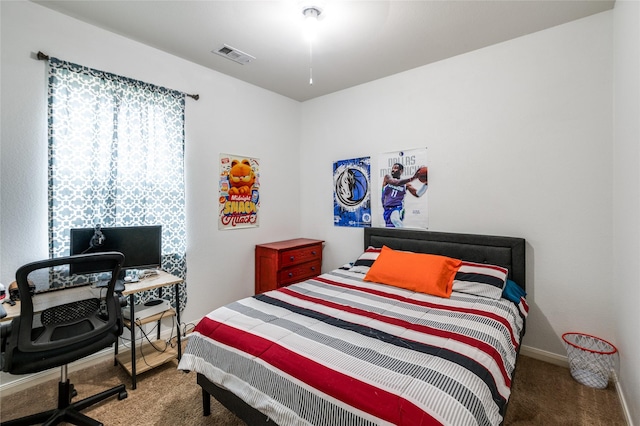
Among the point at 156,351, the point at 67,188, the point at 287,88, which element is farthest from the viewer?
the point at 287,88

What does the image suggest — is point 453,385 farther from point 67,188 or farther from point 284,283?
point 67,188

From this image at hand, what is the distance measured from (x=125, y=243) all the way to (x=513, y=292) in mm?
3077

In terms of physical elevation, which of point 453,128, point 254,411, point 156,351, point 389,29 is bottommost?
point 156,351

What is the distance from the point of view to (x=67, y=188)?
87.0 inches

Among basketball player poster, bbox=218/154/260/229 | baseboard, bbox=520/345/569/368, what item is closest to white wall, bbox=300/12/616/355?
baseboard, bbox=520/345/569/368

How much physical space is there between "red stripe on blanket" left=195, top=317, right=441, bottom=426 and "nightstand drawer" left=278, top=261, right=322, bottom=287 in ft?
5.61

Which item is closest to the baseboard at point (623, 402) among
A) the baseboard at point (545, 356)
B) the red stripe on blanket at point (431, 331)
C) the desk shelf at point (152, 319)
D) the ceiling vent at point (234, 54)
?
the baseboard at point (545, 356)

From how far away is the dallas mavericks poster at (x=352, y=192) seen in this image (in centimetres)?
348

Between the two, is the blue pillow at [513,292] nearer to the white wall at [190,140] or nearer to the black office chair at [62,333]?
the white wall at [190,140]

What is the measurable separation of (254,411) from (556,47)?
3326 millimetres

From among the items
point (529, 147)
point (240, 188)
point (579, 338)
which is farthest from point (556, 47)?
point (240, 188)

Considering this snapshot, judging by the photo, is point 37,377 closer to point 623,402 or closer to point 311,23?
point 311,23

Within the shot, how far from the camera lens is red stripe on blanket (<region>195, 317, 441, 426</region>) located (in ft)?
3.51

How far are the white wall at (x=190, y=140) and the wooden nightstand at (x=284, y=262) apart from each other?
6.0 inches
